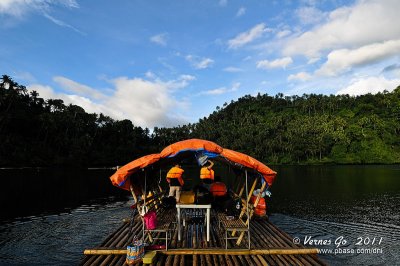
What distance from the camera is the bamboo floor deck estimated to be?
10391mm

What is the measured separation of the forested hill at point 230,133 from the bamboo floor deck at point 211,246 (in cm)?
8329

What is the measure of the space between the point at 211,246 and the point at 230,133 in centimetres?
13978

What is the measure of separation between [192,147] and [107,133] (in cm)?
11419

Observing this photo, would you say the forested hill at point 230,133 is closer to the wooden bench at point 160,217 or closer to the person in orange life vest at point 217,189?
the wooden bench at point 160,217

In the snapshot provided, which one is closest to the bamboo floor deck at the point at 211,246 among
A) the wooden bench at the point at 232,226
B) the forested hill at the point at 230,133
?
the wooden bench at the point at 232,226

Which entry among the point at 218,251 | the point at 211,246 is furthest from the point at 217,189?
the point at 218,251

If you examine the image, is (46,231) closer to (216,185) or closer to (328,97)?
(216,185)

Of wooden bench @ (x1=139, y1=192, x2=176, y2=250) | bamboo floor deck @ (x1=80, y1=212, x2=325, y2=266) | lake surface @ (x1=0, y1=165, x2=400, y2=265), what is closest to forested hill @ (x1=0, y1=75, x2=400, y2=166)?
lake surface @ (x1=0, y1=165, x2=400, y2=265)

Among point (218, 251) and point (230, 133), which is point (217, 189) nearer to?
point (218, 251)

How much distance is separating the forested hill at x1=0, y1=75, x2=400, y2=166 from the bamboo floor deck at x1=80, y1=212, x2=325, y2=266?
273 feet

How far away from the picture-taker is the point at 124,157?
113375mm

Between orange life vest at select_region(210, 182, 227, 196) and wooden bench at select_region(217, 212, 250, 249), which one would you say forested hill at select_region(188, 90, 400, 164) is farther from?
wooden bench at select_region(217, 212, 250, 249)

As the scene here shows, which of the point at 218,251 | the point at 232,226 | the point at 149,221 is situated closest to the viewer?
the point at 218,251

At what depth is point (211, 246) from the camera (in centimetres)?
1178
